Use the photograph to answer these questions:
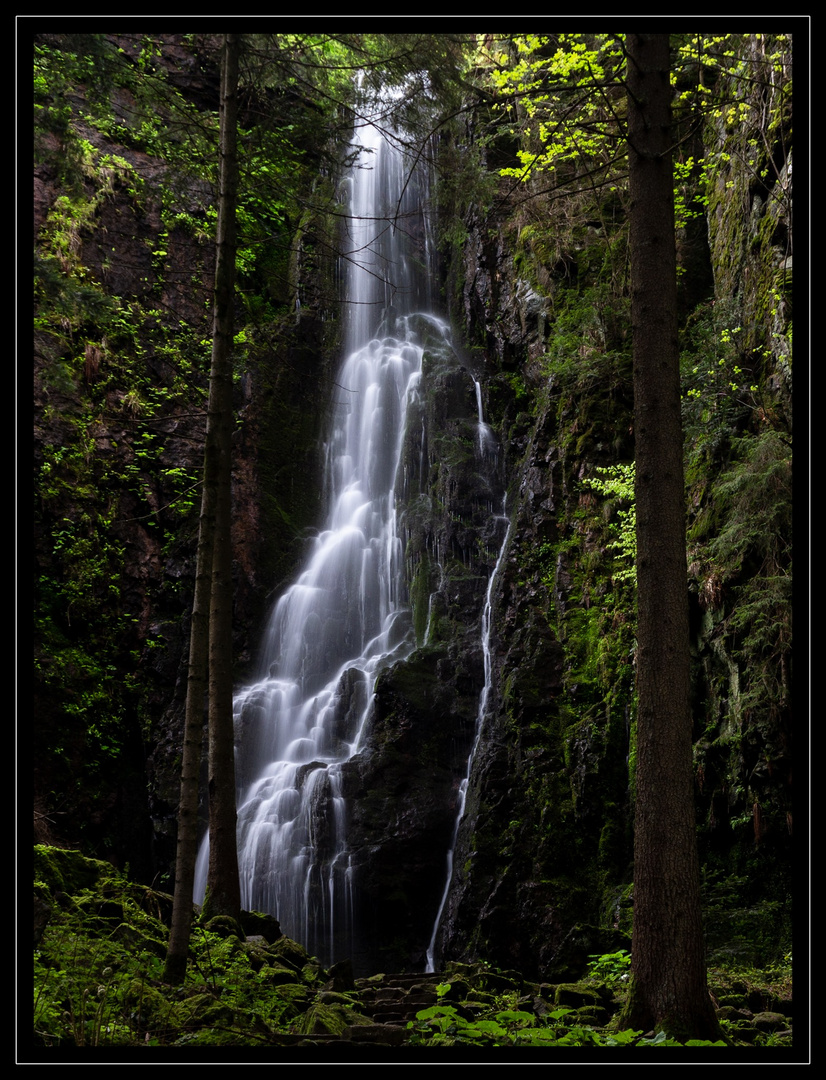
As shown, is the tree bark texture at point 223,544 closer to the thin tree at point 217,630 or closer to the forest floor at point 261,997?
the thin tree at point 217,630

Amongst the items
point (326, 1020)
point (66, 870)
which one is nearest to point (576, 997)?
point (326, 1020)

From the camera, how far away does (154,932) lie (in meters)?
5.23

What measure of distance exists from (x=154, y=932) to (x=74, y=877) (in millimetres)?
737

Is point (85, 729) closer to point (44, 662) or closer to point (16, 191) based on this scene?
point (44, 662)

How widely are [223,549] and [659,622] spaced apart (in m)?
4.27

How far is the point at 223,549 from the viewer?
7180mm

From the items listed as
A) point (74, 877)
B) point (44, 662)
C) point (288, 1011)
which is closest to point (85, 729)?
point (44, 662)

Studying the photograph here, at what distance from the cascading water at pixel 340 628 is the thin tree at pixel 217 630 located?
4.57 feet

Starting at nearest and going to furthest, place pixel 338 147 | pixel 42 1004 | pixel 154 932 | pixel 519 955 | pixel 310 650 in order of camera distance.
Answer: pixel 42 1004
pixel 154 932
pixel 338 147
pixel 519 955
pixel 310 650

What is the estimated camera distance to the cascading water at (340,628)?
10.5 m

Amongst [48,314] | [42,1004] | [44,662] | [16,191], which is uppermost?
[48,314]

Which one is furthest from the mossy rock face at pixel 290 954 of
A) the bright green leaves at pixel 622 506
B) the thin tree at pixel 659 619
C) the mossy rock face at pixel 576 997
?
the bright green leaves at pixel 622 506

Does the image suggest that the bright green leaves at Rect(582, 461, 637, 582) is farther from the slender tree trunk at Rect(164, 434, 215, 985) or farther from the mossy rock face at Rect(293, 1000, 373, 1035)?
the mossy rock face at Rect(293, 1000, 373, 1035)

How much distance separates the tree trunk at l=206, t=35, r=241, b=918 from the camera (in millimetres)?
5816
